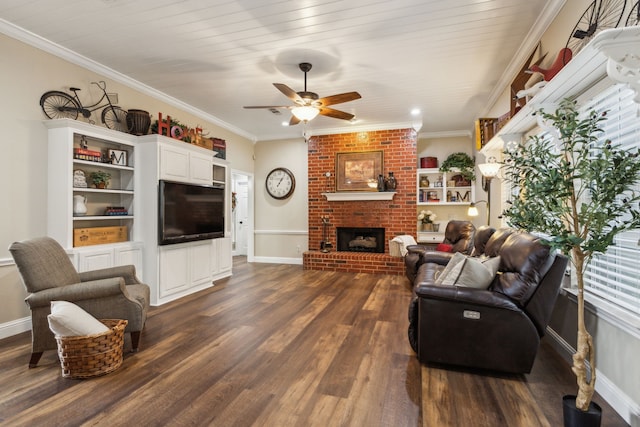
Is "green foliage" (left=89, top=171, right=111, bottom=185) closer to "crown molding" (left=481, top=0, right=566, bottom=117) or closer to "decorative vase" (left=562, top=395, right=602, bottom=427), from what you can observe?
"decorative vase" (left=562, top=395, right=602, bottom=427)

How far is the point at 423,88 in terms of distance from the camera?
4.37 metres

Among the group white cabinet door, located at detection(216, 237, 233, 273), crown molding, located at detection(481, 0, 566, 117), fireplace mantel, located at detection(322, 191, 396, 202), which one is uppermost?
crown molding, located at detection(481, 0, 566, 117)

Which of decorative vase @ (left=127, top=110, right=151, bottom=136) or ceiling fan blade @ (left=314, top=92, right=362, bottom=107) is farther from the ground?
ceiling fan blade @ (left=314, top=92, right=362, bottom=107)

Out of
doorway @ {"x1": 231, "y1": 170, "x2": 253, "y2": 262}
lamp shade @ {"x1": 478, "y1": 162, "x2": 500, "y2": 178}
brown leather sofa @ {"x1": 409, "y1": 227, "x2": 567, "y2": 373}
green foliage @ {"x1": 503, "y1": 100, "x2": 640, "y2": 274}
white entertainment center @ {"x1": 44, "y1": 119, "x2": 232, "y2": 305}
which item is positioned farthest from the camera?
doorway @ {"x1": 231, "y1": 170, "x2": 253, "y2": 262}

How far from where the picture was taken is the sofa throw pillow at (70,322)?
7.03 feet

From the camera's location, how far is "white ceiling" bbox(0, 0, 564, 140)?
2.63m

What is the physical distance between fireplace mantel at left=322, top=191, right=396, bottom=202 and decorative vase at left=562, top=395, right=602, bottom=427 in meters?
4.67

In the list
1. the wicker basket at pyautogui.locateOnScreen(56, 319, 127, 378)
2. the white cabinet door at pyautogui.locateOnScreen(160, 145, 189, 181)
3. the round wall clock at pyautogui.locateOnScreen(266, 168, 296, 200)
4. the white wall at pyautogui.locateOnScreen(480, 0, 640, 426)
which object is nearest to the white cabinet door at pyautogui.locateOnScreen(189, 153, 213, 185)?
the white cabinet door at pyautogui.locateOnScreen(160, 145, 189, 181)

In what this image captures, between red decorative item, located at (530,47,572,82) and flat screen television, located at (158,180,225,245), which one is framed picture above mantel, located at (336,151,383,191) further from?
red decorative item, located at (530,47,572,82)

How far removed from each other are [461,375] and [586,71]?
2031mm

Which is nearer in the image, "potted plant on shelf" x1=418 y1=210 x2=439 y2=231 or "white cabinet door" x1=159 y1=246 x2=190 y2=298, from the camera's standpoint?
"white cabinet door" x1=159 y1=246 x2=190 y2=298

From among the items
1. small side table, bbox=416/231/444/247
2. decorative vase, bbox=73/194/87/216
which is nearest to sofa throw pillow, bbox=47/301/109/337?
decorative vase, bbox=73/194/87/216

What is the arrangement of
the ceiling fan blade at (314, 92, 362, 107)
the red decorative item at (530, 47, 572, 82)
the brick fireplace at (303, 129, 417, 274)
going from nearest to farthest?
the red decorative item at (530, 47, 572, 82)
the ceiling fan blade at (314, 92, 362, 107)
the brick fireplace at (303, 129, 417, 274)

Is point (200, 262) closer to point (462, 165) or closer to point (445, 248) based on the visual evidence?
point (445, 248)
